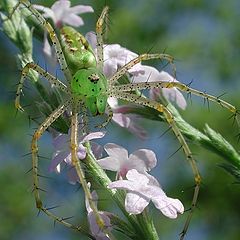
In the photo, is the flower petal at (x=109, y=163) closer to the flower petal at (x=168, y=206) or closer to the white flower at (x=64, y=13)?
the flower petal at (x=168, y=206)

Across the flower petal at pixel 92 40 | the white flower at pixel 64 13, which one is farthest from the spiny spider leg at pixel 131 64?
the white flower at pixel 64 13

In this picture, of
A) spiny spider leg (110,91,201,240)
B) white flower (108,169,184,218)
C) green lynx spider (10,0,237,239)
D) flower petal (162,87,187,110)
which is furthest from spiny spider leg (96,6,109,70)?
white flower (108,169,184,218)

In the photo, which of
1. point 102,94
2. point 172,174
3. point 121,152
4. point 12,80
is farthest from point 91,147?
point 12,80

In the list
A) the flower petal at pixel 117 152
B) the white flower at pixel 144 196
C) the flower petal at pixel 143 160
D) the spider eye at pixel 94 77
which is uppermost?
the spider eye at pixel 94 77

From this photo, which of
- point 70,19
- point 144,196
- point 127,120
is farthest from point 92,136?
point 70,19

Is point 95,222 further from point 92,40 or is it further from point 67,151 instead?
point 92,40

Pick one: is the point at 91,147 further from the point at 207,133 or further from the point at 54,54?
the point at 54,54
